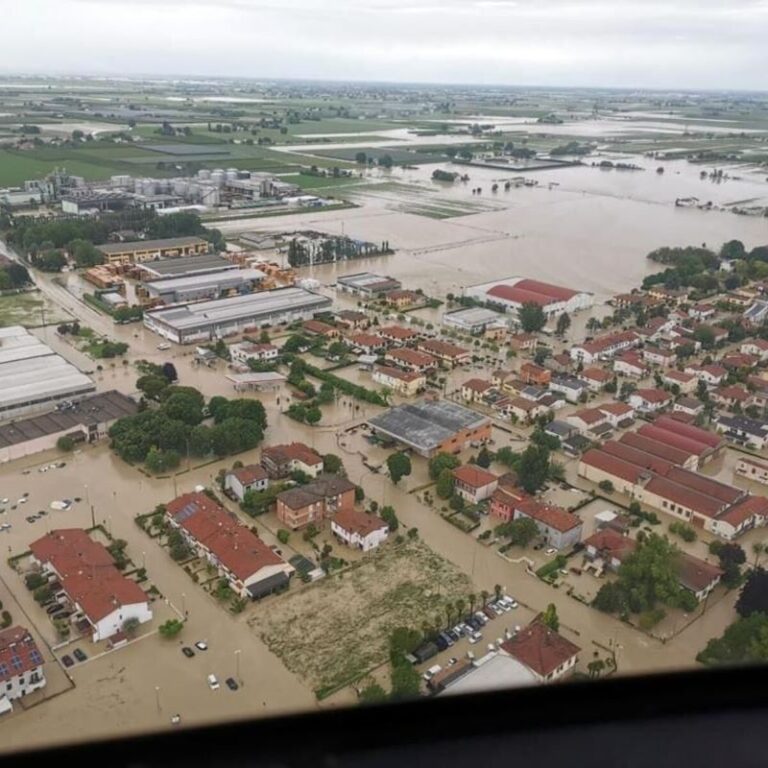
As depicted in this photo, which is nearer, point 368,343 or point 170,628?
point 170,628

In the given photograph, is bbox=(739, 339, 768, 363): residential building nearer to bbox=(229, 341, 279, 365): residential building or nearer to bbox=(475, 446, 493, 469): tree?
bbox=(475, 446, 493, 469): tree

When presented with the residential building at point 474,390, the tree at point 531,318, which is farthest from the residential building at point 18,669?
the tree at point 531,318

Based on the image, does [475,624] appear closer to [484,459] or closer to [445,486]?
[445,486]

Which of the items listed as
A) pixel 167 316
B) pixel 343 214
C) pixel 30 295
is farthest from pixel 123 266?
pixel 343 214

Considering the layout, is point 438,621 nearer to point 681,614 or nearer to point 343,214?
point 681,614

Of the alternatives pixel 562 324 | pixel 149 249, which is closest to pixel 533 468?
pixel 562 324

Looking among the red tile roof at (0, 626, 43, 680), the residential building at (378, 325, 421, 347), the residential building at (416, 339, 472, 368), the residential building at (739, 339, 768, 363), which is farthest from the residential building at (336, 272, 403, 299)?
the red tile roof at (0, 626, 43, 680)
